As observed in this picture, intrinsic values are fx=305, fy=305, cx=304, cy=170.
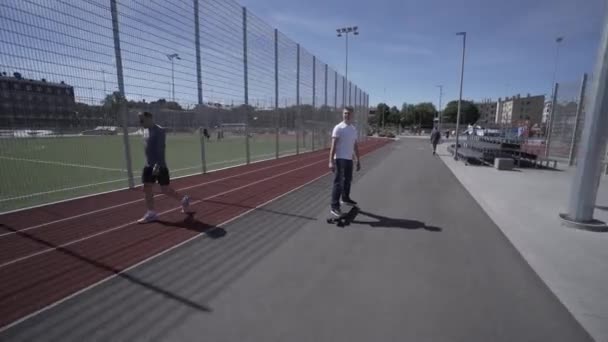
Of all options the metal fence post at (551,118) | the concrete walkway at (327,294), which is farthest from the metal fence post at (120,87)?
the metal fence post at (551,118)

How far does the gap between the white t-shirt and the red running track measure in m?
2.18

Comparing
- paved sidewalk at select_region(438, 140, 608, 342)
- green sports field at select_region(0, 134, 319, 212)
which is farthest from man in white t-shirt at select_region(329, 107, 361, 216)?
green sports field at select_region(0, 134, 319, 212)

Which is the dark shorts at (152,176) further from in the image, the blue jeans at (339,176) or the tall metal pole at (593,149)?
the tall metal pole at (593,149)

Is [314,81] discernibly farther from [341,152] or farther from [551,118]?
[341,152]

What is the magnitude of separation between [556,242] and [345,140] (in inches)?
136

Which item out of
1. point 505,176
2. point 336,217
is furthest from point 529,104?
point 336,217

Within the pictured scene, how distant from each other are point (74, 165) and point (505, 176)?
14246 millimetres

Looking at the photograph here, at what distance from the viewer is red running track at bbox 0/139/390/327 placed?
314 centimetres

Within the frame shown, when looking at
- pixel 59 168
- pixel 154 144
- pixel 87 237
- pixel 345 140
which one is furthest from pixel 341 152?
pixel 59 168

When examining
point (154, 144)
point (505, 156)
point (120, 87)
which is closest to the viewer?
point (154, 144)

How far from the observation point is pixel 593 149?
4.85 metres

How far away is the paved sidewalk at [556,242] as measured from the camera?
290cm

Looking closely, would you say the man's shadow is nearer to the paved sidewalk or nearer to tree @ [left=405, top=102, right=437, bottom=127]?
the paved sidewalk

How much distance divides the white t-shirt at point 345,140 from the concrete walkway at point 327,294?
139cm
